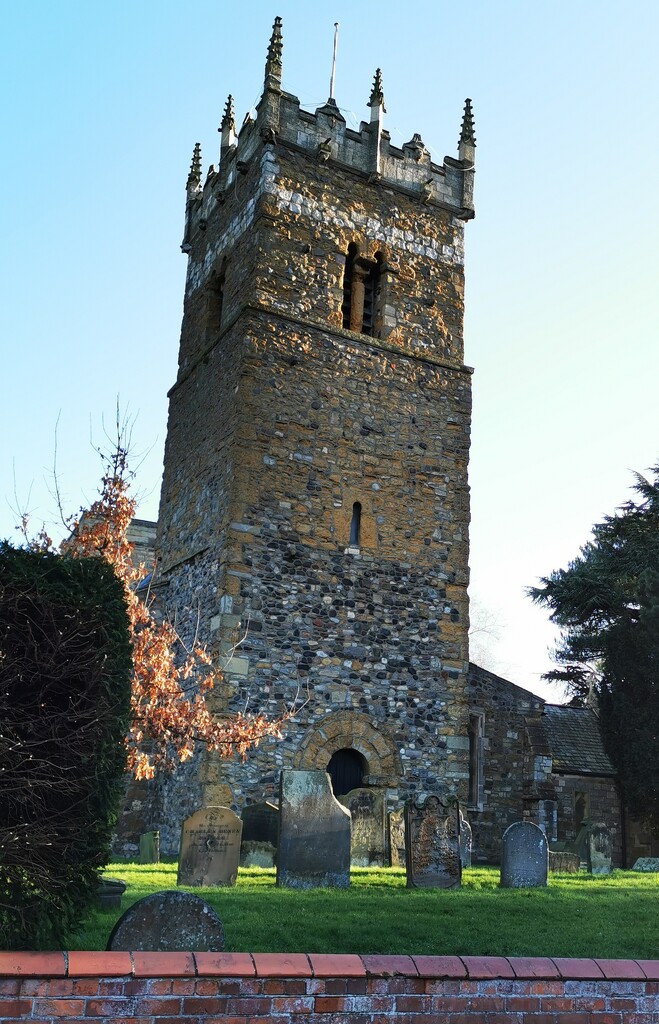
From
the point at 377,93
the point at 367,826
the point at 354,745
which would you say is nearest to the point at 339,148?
the point at 377,93

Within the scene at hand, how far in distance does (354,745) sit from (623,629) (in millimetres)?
10374

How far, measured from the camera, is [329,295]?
18.8 meters

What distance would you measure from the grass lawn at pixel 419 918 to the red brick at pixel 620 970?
43.5 inches

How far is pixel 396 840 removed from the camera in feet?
47.2

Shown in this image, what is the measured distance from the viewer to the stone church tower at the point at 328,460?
16.6m

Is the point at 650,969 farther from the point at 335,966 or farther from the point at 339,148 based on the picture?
the point at 339,148

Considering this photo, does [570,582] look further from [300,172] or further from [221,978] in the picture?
[221,978]

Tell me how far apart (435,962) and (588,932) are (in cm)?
303

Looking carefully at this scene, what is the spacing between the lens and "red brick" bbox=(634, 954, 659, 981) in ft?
24.3

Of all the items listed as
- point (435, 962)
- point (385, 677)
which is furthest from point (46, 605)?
point (385, 677)

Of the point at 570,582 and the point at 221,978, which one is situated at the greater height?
the point at 570,582

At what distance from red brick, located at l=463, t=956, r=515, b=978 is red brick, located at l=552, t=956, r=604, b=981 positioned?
44cm

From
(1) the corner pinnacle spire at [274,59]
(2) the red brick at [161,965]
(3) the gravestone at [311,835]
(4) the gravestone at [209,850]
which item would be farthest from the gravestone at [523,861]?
(1) the corner pinnacle spire at [274,59]

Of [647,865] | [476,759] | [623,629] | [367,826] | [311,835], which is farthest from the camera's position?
[623,629]
